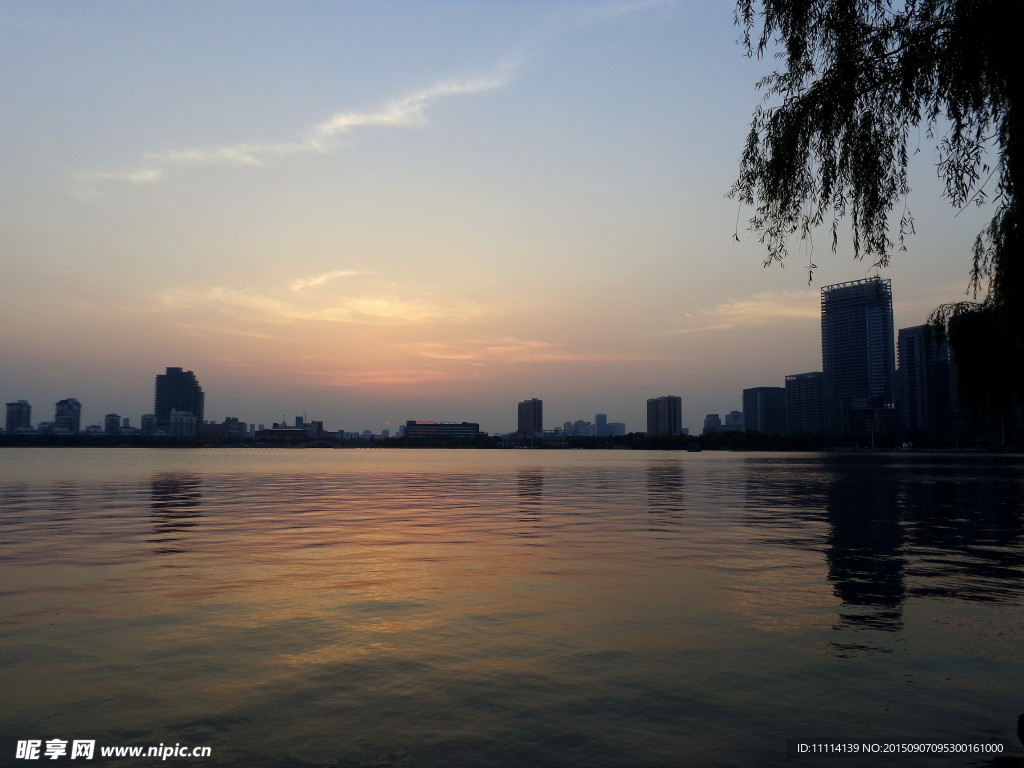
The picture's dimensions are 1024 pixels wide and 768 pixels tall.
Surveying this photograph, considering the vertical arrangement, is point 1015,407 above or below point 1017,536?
above

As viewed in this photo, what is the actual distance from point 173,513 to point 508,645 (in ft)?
104

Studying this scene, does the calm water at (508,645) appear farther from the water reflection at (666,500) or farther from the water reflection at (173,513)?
the water reflection at (666,500)

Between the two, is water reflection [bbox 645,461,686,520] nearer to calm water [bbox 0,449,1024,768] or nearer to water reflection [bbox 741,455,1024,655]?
water reflection [bbox 741,455,1024,655]

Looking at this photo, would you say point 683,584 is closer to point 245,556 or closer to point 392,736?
point 392,736

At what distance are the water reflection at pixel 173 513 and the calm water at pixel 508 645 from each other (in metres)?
0.58

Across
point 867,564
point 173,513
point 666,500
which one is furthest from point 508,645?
point 666,500

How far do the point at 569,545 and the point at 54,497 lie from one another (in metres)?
41.7

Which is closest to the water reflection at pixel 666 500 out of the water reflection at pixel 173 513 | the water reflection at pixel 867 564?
the water reflection at pixel 867 564

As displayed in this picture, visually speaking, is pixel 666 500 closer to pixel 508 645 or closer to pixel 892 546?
pixel 892 546

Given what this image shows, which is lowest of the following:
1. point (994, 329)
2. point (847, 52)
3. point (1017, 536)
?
point (1017, 536)

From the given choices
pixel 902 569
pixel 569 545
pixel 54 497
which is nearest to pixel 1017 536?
pixel 902 569

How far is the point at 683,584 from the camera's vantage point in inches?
721

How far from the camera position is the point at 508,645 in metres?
12.6

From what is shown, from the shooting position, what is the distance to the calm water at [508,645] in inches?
335
